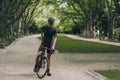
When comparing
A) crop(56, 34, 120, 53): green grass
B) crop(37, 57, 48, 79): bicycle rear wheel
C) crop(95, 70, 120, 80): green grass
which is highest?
crop(37, 57, 48, 79): bicycle rear wheel

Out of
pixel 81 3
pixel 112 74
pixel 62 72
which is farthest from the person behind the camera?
pixel 81 3

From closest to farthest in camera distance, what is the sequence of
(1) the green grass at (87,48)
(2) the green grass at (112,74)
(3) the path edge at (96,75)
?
(3) the path edge at (96,75)
(2) the green grass at (112,74)
(1) the green grass at (87,48)

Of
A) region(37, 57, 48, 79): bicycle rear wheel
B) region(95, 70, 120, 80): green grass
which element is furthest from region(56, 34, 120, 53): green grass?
region(37, 57, 48, 79): bicycle rear wheel

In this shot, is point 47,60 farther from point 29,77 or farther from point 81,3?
point 81,3

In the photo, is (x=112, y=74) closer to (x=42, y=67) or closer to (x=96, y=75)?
(x=96, y=75)

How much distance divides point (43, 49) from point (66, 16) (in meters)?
72.6

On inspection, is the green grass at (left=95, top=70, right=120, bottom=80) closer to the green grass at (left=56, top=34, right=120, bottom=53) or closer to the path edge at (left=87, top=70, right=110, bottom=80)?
the path edge at (left=87, top=70, right=110, bottom=80)

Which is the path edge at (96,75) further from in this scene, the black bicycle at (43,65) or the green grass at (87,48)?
the green grass at (87,48)

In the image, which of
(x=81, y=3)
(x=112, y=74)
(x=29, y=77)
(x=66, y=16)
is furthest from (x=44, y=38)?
(x=66, y=16)

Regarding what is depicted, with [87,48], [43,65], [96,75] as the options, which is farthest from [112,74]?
[87,48]

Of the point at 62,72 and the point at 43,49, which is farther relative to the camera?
A: the point at 62,72

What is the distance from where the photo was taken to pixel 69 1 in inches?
2472

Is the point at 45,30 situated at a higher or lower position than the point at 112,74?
higher

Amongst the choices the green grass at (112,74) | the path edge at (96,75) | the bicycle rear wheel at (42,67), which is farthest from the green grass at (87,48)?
the bicycle rear wheel at (42,67)
